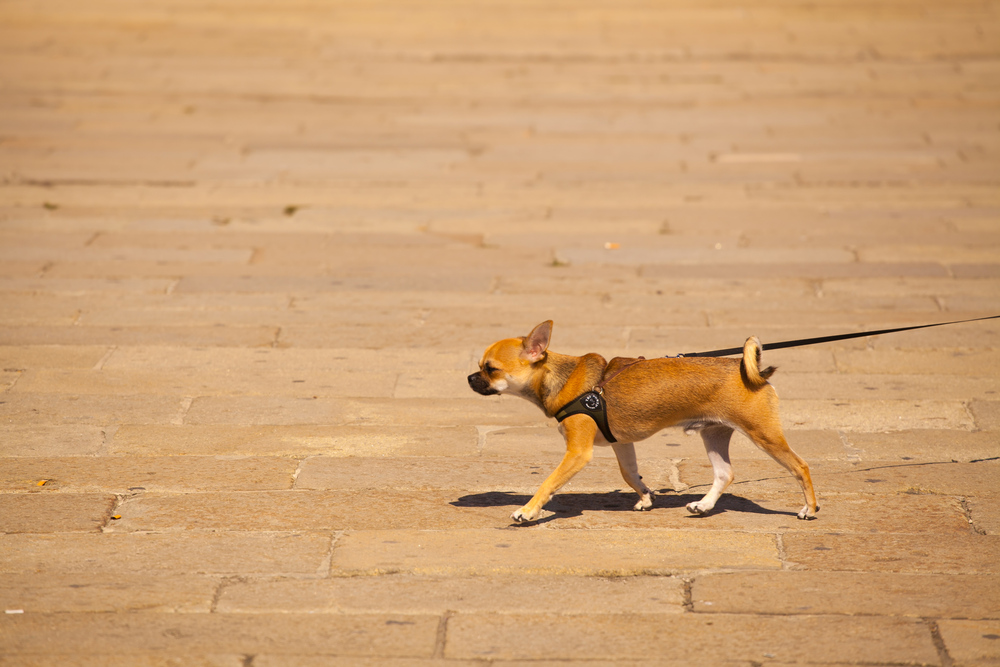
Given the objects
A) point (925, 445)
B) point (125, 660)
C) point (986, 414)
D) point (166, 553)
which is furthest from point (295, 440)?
point (986, 414)

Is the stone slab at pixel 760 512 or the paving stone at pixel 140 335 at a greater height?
the stone slab at pixel 760 512

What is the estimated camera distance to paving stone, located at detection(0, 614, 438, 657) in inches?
184

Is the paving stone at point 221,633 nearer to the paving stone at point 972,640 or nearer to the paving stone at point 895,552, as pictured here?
the paving stone at point 895,552

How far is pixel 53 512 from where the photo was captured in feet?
19.7

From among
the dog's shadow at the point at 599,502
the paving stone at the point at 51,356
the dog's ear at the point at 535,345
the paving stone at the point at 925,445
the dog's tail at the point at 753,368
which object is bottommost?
the paving stone at the point at 51,356

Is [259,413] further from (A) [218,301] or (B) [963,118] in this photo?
(B) [963,118]

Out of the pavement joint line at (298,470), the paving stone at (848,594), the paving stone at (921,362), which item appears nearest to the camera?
the paving stone at (848,594)

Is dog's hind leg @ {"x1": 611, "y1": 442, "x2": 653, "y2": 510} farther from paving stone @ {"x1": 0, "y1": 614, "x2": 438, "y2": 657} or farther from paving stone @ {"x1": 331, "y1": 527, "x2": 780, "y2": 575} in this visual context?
paving stone @ {"x1": 0, "y1": 614, "x2": 438, "y2": 657}

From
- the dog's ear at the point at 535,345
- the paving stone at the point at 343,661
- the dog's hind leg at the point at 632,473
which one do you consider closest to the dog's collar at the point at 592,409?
the dog's hind leg at the point at 632,473

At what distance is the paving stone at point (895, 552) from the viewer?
211 inches

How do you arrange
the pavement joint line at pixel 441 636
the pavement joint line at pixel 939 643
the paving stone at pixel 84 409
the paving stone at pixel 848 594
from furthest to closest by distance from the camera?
the paving stone at pixel 84 409
the paving stone at pixel 848 594
the pavement joint line at pixel 441 636
the pavement joint line at pixel 939 643

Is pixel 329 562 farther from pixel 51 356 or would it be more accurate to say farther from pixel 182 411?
pixel 51 356

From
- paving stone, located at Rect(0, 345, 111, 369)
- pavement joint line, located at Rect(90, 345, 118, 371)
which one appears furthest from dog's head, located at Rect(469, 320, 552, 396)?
paving stone, located at Rect(0, 345, 111, 369)

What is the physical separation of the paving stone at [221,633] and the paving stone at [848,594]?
137 cm
